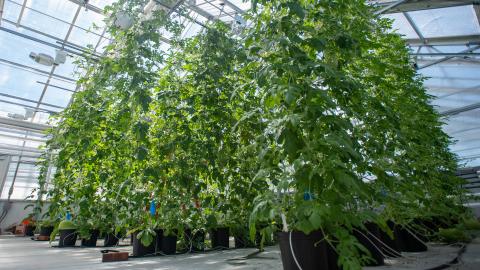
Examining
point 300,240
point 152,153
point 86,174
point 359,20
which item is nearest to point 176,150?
point 152,153

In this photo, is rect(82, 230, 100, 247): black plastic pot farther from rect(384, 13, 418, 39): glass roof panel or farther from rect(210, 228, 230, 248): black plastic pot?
rect(384, 13, 418, 39): glass roof panel

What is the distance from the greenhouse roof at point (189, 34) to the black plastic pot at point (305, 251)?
4650mm

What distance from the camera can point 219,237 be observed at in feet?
11.2

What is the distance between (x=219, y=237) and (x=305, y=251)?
211 centimetres

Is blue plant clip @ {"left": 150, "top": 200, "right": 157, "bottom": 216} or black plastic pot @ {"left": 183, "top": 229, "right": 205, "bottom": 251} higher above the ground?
blue plant clip @ {"left": 150, "top": 200, "right": 157, "bottom": 216}

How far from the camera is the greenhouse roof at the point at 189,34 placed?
551 centimetres

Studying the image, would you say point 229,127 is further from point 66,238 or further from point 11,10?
point 11,10

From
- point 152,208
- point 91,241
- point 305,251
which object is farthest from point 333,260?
point 91,241

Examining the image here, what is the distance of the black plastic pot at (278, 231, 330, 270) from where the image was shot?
4.82 ft

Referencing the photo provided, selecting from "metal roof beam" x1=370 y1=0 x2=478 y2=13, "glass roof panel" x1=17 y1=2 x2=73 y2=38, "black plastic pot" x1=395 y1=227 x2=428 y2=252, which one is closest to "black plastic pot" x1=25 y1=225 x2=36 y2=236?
"glass roof panel" x1=17 y1=2 x2=73 y2=38

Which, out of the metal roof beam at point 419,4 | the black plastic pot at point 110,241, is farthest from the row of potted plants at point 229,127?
the metal roof beam at point 419,4

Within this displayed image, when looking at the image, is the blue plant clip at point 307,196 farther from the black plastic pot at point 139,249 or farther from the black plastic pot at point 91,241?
the black plastic pot at point 91,241

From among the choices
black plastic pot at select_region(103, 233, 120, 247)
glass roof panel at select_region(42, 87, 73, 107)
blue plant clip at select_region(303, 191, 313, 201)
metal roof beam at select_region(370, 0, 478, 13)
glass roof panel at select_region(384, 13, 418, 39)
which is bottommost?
black plastic pot at select_region(103, 233, 120, 247)

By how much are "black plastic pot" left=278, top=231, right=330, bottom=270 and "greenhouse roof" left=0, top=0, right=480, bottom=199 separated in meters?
4.65
